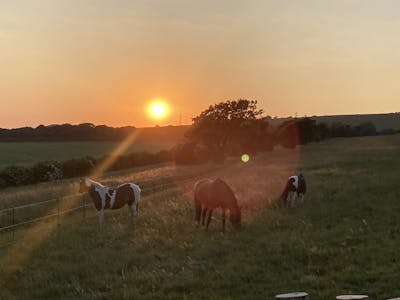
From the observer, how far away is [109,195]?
21062 millimetres

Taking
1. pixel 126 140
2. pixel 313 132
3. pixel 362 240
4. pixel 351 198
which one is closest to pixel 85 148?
pixel 126 140

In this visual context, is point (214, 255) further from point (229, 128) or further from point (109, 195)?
point (229, 128)

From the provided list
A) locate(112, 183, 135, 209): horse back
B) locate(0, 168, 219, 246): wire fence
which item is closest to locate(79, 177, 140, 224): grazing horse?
locate(112, 183, 135, 209): horse back

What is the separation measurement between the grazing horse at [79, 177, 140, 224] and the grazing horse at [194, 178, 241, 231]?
2.95m

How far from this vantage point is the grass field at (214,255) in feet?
35.7

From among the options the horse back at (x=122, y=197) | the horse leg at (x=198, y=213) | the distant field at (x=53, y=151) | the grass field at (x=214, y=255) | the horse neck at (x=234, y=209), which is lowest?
the grass field at (x=214, y=255)

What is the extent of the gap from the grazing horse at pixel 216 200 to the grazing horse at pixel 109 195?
2950 millimetres

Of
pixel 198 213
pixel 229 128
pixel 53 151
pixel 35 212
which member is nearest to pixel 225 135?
pixel 229 128

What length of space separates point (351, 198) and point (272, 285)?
12923mm

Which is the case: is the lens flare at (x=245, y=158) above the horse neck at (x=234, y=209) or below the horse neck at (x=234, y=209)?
above

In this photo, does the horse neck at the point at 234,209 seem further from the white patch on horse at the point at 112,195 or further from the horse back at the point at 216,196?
the white patch on horse at the point at 112,195

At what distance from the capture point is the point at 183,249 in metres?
14.6

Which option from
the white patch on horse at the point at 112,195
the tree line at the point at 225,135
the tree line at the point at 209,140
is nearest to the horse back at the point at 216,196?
the white patch on horse at the point at 112,195

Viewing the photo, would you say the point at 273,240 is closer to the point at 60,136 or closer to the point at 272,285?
the point at 272,285
